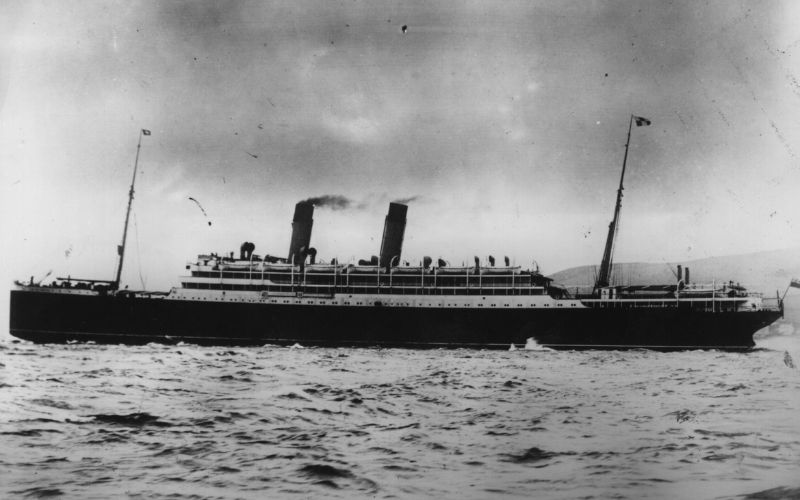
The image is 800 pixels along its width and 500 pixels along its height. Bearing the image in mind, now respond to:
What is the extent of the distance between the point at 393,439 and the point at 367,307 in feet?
67.8

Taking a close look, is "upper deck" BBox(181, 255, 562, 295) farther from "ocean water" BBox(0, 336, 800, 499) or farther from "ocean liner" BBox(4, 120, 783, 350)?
"ocean water" BBox(0, 336, 800, 499)

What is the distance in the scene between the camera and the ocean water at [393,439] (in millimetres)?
5363

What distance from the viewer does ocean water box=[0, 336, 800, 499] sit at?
536 centimetres

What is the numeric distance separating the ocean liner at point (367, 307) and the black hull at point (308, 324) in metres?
0.05

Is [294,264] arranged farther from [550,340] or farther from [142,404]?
[142,404]

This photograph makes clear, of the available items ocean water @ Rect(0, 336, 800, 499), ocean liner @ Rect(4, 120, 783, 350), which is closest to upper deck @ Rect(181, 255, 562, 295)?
ocean liner @ Rect(4, 120, 783, 350)

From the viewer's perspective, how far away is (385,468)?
5.85 m

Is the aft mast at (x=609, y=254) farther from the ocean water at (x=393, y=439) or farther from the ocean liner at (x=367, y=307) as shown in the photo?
the ocean water at (x=393, y=439)

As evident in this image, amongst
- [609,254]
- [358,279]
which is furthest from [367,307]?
[609,254]

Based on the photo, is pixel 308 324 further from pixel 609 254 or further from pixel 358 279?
pixel 609 254

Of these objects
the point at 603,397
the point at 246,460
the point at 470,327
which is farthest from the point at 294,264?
Result: the point at 246,460

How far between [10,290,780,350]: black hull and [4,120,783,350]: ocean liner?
0.05 meters

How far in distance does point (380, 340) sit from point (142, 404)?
19.1 m

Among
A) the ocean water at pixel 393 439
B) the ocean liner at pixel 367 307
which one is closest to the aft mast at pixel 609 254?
the ocean liner at pixel 367 307
